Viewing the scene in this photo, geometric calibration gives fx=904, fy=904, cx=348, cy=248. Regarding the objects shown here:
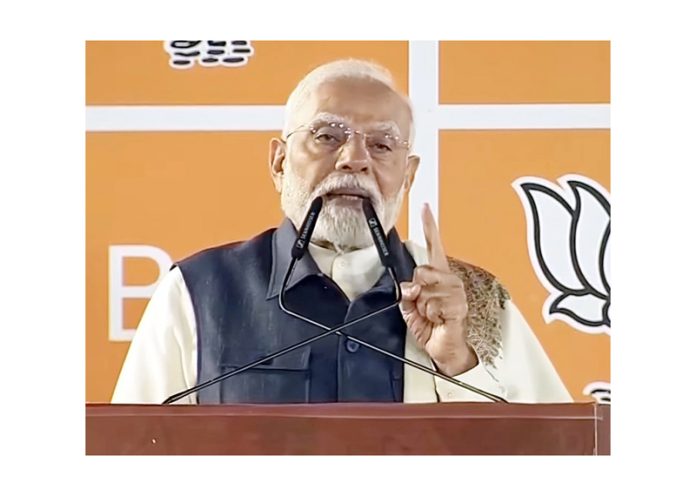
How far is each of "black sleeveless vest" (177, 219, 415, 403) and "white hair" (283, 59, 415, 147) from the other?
17 centimetres

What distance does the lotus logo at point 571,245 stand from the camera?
54.9 inches

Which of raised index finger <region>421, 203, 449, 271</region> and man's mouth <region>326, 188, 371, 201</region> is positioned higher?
man's mouth <region>326, 188, 371, 201</region>

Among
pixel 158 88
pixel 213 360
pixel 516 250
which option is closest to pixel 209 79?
pixel 158 88

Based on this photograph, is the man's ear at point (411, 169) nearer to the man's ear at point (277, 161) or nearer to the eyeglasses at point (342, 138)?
the eyeglasses at point (342, 138)

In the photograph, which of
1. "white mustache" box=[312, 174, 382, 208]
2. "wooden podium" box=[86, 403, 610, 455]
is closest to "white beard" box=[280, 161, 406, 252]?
"white mustache" box=[312, 174, 382, 208]

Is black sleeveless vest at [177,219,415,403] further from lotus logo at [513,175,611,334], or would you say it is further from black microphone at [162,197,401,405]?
lotus logo at [513,175,611,334]

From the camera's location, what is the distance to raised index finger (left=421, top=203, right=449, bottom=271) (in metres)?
1.38

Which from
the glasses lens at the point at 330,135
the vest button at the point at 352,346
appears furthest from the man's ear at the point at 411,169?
the vest button at the point at 352,346

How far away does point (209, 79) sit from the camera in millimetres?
1393

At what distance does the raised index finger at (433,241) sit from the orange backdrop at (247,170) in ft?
0.04

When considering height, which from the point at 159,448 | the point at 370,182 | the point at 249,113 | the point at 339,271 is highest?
the point at 249,113

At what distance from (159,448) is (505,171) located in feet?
2.22

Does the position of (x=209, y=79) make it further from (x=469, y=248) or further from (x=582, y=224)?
(x=582, y=224)

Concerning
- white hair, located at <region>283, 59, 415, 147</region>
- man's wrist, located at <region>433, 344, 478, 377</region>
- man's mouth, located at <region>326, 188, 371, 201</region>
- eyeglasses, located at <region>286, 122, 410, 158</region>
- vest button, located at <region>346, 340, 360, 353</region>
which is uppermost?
white hair, located at <region>283, 59, 415, 147</region>
